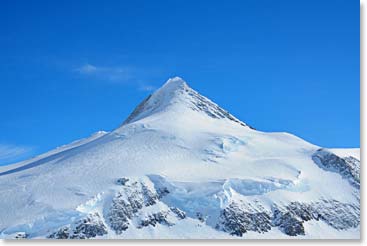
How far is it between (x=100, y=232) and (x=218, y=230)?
15.5 meters

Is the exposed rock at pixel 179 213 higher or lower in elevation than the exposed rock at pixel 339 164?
lower

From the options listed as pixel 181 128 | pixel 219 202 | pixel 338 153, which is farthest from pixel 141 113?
pixel 219 202

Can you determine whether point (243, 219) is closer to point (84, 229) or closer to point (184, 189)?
point (184, 189)

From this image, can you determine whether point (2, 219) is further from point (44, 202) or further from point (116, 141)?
point (116, 141)

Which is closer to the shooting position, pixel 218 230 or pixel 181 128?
pixel 218 230

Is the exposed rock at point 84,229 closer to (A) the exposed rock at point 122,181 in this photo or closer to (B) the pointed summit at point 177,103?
(A) the exposed rock at point 122,181

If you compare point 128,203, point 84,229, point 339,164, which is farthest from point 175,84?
point 84,229

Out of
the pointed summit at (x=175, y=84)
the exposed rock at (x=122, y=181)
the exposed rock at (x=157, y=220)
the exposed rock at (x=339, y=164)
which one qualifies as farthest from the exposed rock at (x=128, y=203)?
the pointed summit at (x=175, y=84)

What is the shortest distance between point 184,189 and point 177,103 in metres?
48.7

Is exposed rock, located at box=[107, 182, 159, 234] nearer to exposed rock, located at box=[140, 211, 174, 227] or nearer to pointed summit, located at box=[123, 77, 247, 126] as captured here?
exposed rock, located at box=[140, 211, 174, 227]

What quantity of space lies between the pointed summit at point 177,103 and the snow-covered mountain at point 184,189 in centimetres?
1784

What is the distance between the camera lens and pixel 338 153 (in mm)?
101250

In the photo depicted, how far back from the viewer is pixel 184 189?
82.8 m

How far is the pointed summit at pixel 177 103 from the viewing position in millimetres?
128375
